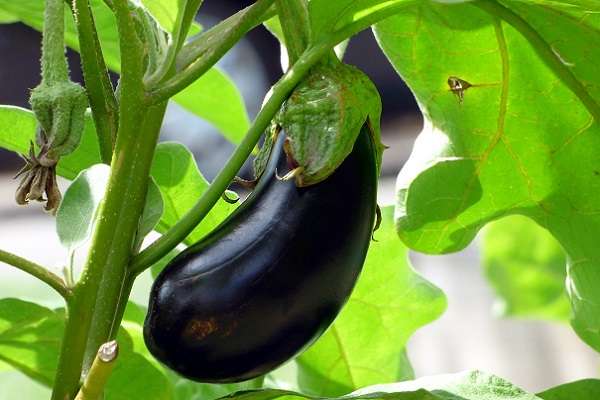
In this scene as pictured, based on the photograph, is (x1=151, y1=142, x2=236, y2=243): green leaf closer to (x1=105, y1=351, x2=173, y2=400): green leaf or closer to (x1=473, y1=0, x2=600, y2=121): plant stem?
(x1=105, y1=351, x2=173, y2=400): green leaf

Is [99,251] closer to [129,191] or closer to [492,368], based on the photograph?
[129,191]

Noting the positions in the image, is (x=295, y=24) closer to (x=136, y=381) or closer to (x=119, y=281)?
(x=119, y=281)

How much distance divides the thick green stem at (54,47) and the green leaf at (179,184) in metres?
0.20

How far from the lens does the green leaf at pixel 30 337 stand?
0.88 m

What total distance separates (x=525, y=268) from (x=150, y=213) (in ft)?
1.97

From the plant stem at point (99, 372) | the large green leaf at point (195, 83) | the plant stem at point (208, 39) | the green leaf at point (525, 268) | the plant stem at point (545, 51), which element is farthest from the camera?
the green leaf at point (525, 268)

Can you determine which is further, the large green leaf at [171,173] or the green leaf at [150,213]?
the large green leaf at [171,173]

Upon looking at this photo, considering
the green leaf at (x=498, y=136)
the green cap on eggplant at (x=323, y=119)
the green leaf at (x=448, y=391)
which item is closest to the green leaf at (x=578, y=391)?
the green leaf at (x=498, y=136)

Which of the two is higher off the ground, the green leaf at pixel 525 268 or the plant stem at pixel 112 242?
the plant stem at pixel 112 242

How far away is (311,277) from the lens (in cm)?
69

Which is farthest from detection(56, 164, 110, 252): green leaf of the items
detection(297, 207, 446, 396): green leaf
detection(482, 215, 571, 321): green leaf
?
detection(482, 215, 571, 321): green leaf

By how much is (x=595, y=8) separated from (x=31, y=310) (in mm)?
438

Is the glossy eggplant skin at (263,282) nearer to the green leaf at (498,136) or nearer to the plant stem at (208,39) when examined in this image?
the plant stem at (208,39)

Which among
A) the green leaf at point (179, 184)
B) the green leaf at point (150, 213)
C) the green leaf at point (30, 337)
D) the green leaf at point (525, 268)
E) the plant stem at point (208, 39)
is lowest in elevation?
the green leaf at point (525, 268)
